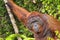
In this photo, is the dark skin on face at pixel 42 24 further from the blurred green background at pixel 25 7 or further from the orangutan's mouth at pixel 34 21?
the blurred green background at pixel 25 7

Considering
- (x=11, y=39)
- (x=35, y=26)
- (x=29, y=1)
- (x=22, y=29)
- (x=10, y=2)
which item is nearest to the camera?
(x=11, y=39)

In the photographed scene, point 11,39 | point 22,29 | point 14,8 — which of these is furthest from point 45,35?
point 22,29

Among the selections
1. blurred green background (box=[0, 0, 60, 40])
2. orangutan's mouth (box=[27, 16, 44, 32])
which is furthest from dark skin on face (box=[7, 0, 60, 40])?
blurred green background (box=[0, 0, 60, 40])

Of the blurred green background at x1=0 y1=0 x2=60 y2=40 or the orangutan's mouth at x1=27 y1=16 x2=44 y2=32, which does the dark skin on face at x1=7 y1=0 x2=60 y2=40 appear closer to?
the orangutan's mouth at x1=27 y1=16 x2=44 y2=32

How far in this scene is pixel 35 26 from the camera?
14.2 feet

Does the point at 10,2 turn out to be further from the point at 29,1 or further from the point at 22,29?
the point at 22,29

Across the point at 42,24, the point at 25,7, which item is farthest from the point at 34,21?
the point at 25,7

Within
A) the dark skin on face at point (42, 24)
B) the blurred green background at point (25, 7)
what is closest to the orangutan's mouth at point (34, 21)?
the dark skin on face at point (42, 24)

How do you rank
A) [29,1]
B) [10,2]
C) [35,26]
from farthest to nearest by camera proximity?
[29,1]
[10,2]
[35,26]

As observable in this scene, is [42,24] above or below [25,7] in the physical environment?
below

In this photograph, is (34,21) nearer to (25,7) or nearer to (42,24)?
(42,24)

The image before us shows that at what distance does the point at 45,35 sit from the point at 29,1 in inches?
55.3

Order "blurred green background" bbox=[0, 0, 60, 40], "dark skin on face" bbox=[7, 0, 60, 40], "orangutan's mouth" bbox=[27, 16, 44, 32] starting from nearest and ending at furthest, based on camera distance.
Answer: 1. "dark skin on face" bbox=[7, 0, 60, 40]
2. "orangutan's mouth" bbox=[27, 16, 44, 32]
3. "blurred green background" bbox=[0, 0, 60, 40]

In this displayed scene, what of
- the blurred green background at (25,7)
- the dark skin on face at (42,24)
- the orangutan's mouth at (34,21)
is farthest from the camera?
the blurred green background at (25,7)
